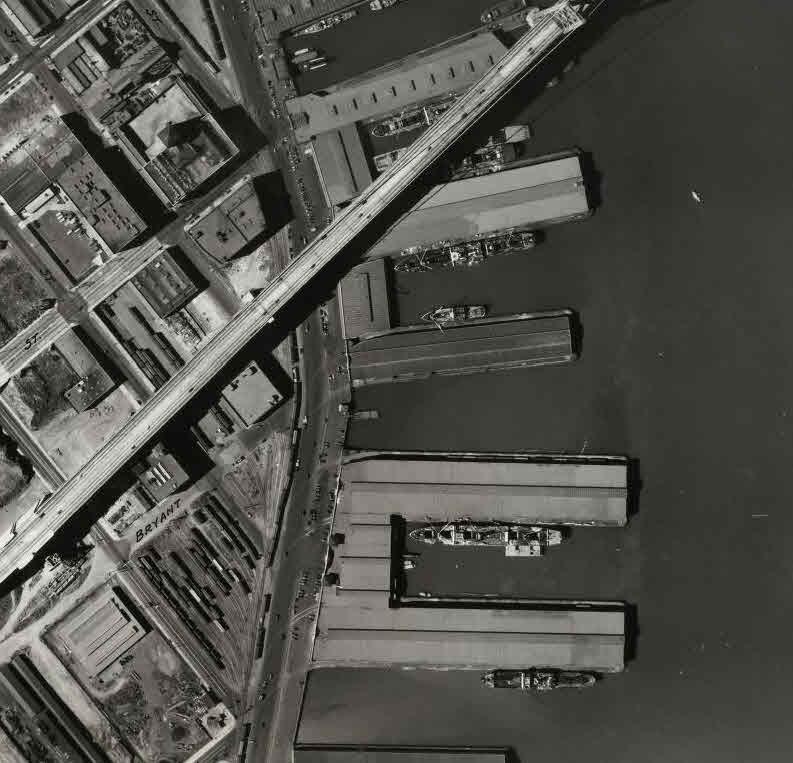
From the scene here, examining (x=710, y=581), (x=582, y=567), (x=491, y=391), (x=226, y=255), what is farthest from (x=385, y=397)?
(x=710, y=581)

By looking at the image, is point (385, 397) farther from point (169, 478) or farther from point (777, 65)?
point (777, 65)

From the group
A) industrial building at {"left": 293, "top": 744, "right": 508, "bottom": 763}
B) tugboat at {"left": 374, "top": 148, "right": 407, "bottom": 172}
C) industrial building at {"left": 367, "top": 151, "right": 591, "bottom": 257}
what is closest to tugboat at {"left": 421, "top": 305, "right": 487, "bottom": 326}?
industrial building at {"left": 367, "top": 151, "right": 591, "bottom": 257}

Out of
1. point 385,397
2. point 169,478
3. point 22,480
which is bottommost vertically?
point 385,397

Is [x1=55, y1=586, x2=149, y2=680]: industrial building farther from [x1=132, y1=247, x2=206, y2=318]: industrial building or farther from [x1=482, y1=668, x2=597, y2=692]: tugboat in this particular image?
[x1=482, y1=668, x2=597, y2=692]: tugboat

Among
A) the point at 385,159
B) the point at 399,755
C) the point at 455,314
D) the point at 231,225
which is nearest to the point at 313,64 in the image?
the point at 385,159

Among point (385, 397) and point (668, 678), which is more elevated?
point (385, 397)

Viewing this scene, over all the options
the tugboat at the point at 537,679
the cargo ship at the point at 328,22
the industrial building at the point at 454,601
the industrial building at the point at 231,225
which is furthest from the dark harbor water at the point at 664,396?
the industrial building at the point at 231,225
